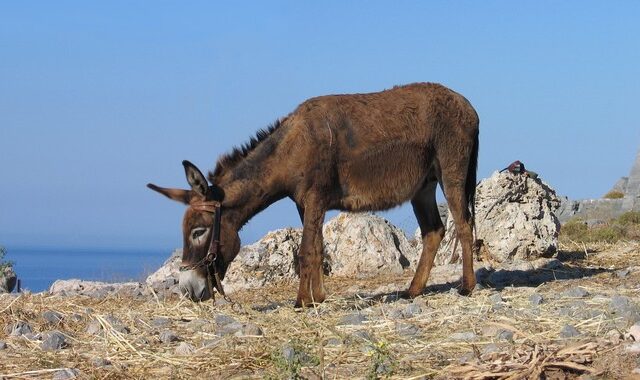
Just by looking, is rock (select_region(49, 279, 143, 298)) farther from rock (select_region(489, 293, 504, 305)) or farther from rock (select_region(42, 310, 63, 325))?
rock (select_region(489, 293, 504, 305))

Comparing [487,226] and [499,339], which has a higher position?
[487,226]

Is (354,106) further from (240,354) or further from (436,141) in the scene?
(240,354)

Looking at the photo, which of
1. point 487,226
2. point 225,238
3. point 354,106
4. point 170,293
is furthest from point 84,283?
point 487,226

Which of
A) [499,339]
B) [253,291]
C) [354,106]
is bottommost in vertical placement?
[499,339]

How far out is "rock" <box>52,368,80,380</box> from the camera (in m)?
6.49

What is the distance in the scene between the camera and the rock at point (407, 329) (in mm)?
7297

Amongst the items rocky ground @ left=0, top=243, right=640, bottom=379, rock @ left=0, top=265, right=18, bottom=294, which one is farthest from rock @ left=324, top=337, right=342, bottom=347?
rock @ left=0, top=265, right=18, bottom=294

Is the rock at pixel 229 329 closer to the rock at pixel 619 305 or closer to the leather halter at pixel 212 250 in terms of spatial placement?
the leather halter at pixel 212 250

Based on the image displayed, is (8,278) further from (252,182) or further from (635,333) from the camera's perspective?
(635,333)

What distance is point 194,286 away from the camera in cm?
925

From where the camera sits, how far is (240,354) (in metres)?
6.82

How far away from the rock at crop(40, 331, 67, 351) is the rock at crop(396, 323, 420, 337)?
8.54 feet

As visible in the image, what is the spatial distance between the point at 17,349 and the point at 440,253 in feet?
24.8

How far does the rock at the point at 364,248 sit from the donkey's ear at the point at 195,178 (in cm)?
428
